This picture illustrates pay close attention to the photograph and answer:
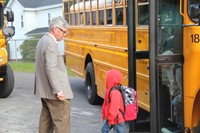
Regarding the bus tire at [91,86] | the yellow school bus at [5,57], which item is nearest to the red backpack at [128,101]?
the bus tire at [91,86]

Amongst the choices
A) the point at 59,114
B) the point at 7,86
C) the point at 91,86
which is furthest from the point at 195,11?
the point at 7,86

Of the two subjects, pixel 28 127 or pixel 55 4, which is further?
pixel 55 4

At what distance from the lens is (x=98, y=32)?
875 centimetres

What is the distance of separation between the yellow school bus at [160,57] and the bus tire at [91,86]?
4.21ft

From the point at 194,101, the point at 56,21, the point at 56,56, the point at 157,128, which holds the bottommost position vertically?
the point at 157,128

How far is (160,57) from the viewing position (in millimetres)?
4809

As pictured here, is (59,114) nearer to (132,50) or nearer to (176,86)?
(132,50)

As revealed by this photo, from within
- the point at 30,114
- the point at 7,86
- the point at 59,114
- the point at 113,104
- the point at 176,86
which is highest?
the point at 176,86

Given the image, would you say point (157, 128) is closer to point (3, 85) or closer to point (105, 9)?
point (105, 9)

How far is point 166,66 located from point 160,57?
0.52ft

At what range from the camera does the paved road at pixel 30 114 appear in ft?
23.5

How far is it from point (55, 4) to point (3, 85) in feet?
90.9

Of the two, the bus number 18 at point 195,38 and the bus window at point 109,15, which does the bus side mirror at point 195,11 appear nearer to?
the bus number 18 at point 195,38

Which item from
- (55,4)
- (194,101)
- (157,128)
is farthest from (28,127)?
(55,4)
